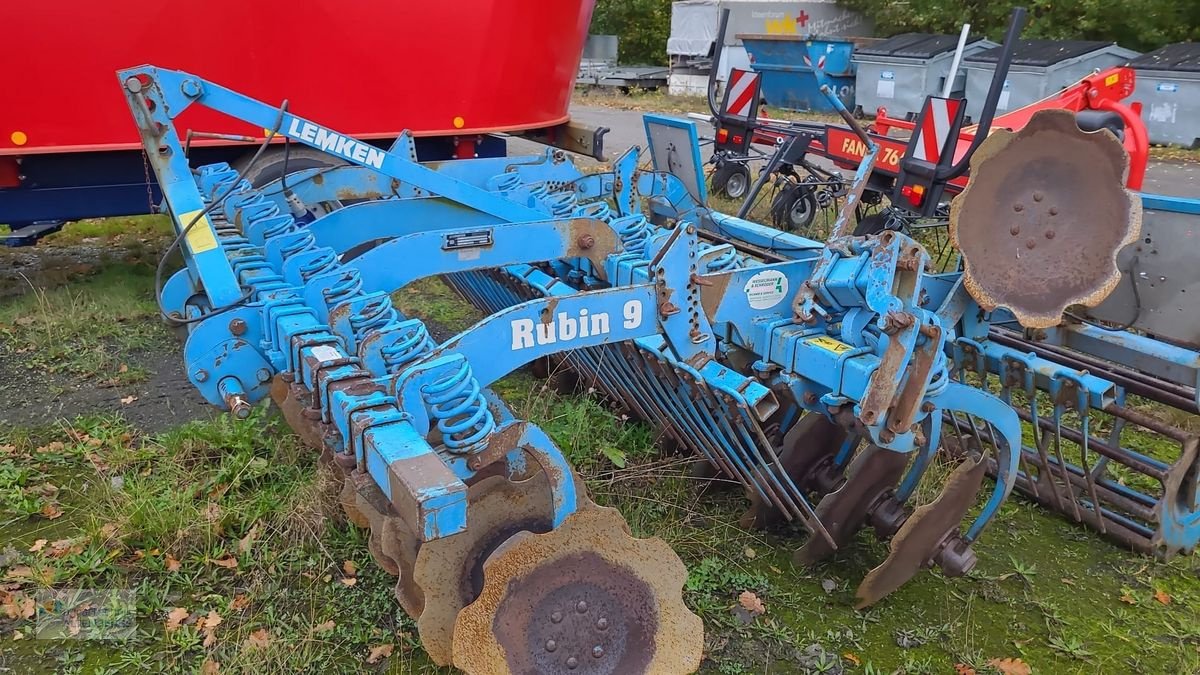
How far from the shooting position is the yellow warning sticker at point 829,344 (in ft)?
8.57

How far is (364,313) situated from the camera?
2525 mm

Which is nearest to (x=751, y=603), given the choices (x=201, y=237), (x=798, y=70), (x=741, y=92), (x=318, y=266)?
(x=318, y=266)

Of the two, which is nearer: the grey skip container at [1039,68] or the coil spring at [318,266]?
the coil spring at [318,266]

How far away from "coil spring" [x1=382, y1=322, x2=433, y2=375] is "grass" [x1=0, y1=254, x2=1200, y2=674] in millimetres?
862

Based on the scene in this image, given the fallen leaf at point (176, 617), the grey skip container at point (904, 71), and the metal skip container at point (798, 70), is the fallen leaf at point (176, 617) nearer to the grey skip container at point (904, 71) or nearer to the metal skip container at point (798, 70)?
the grey skip container at point (904, 71)

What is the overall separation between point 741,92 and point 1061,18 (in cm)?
1531

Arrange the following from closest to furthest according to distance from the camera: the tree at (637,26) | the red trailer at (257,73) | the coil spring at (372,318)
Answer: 1. the coil spring at (372,318)
2. the red trailer at (257,73)
3. the tree at (637,26)

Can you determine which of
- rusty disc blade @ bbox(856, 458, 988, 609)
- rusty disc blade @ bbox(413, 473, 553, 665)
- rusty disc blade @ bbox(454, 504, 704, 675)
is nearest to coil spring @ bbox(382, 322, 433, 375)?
rusty disc blade @ bbox(413, 473, 553, 665)

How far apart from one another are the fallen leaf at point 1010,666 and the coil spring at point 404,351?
1.91 meters

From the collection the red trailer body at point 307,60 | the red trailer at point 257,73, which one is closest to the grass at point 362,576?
the red trailer at point 257,73

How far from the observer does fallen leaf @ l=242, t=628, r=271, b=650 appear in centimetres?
251

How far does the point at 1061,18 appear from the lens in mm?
18062

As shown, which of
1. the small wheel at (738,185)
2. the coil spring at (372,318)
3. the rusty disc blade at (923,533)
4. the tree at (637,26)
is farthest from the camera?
the tree at (637,26)

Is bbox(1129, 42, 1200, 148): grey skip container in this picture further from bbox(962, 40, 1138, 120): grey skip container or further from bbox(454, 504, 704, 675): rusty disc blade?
bbox(454, 504, 704, 675): rusty disc blade
